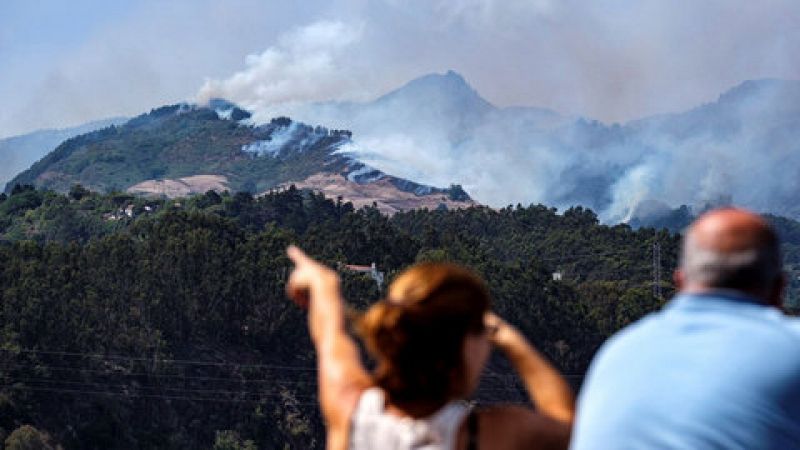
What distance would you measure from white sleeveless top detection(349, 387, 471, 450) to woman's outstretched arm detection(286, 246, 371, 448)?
1.9 inches

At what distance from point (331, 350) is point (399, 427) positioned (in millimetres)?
454

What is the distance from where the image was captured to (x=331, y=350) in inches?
218

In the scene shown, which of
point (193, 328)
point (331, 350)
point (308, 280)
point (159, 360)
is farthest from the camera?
point (193, 328)

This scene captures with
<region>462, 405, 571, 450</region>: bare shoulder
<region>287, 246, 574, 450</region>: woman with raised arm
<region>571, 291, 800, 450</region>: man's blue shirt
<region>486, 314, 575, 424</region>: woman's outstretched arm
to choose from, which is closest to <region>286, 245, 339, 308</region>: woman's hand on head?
<region>287, 246, 574, 450</region>: woman with raised arm

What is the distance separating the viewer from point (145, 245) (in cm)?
8900

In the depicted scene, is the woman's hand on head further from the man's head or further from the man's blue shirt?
the man's head

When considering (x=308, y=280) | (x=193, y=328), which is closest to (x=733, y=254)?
(x=308, y=280)

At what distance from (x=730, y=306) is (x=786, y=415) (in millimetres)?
343

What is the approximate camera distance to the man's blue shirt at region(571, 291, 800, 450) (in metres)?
4.83

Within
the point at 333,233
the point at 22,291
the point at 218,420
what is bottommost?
the point at 218,420

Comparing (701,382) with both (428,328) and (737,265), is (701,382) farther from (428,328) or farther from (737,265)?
(428,328)

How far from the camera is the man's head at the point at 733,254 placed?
197 inches

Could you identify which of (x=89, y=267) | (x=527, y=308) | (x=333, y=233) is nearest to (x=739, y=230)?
(x=89, y=267)

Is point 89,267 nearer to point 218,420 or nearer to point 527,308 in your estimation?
point 218,420
